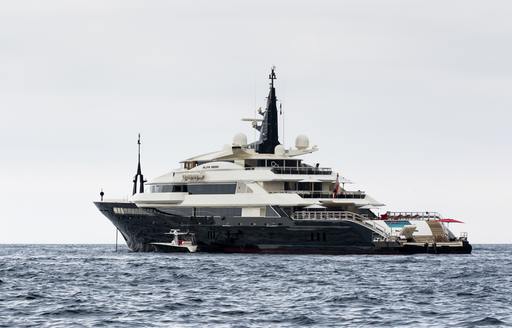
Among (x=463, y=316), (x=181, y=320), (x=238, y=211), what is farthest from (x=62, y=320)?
(x=238, y=211)

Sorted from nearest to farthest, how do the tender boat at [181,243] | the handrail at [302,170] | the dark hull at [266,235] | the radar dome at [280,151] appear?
1. the dark hull at [266,235]
2. the handrail at [302,170]
3. the tender boat at [181,243]
4. the radar dome at [280,151]

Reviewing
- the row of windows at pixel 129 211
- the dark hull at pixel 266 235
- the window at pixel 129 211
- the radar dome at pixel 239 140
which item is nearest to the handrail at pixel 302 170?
the dark hull at pixel 266 235

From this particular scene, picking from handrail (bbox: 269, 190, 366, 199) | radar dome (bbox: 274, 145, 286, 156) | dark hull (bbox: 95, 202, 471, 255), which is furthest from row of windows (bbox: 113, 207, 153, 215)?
handrail (bbox: 269, 190, 366, 199)

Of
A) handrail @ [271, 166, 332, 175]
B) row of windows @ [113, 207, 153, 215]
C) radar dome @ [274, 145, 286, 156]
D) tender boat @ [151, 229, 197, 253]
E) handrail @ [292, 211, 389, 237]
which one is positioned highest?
radar dome @ [274, 145, 286, 156]

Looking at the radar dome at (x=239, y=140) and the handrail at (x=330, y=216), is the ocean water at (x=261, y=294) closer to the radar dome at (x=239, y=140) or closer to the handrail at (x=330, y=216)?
the handrail at (x=330, y=216)

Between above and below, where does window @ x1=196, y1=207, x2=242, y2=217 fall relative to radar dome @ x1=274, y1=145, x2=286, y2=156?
below

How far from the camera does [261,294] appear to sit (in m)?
48.4

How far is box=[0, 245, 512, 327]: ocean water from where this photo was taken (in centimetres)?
3953

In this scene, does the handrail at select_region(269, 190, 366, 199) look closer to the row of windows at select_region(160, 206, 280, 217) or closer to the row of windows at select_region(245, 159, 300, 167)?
the row of windows at select_region(160, 206, 280, 217)

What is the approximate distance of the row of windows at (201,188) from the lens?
87812 millimetres

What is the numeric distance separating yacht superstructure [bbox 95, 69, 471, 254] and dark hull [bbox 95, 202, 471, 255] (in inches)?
2.7

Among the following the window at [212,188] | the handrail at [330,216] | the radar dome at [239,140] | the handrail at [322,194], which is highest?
the radar dome at [239,140]

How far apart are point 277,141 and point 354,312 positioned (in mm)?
51664

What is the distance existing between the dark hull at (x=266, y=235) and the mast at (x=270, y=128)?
835 centimetres
